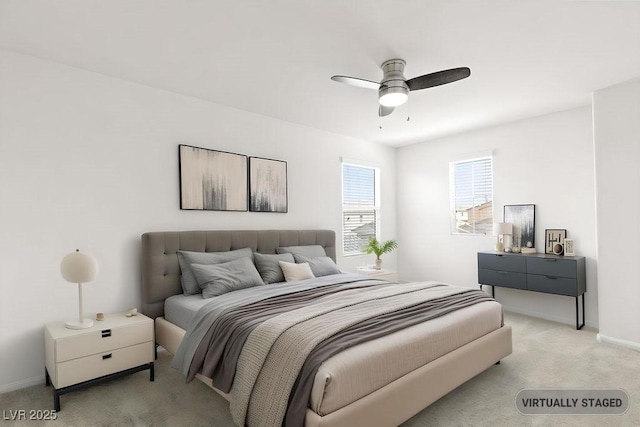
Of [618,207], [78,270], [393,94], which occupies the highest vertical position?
[393,94]

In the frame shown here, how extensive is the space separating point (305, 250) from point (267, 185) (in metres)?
0.93

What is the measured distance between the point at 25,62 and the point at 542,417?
450cm

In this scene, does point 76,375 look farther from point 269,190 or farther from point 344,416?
point 269,190

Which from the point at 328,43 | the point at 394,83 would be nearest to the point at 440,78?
the point at 394,83

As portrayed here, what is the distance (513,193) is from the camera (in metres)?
4.72

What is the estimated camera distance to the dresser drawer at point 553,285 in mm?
3834

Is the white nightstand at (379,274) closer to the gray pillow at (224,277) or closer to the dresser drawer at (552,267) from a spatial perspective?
the dresser drawer at (552,267)

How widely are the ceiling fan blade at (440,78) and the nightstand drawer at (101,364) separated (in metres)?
2.95

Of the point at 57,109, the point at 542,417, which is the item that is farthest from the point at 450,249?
the point at 57,109

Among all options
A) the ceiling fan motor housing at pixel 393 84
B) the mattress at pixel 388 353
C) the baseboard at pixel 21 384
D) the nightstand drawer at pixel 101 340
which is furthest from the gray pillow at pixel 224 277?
the ceiling fan motor housing at pixel 393 84

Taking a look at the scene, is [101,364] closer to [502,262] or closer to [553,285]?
[502,262]

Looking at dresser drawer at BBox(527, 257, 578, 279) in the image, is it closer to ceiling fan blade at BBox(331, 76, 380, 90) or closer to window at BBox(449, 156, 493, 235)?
window at BBox(449, 156, 493, 235)

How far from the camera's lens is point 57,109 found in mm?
2896

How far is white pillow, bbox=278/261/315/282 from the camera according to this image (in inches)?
146
